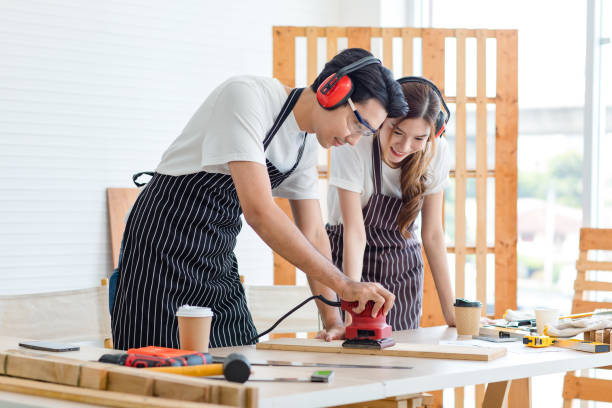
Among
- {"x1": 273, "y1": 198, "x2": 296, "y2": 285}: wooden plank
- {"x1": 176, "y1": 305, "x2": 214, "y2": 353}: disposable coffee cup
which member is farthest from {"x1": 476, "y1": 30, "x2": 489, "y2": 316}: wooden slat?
{"x1": 176, "y1": 305, "x2": 214, "y2": 353}: disposable coffee cup

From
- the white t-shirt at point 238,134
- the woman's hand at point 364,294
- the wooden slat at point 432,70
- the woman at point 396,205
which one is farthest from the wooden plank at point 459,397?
the woman's hand at point 364,294

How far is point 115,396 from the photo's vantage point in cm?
121

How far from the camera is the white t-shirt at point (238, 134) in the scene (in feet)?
5.96

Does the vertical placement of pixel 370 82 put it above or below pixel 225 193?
above

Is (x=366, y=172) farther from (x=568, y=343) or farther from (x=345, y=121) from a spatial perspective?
(x=568, y=343)

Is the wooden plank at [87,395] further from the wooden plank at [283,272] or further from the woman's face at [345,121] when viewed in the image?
the wooden plank at [283,272]

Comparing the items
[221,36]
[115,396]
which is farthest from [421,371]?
[221,36]

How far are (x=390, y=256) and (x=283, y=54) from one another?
6.56 ft

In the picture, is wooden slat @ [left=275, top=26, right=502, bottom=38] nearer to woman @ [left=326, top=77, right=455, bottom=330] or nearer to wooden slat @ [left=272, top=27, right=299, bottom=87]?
wooden slat @ [left=272, top=27, right=299, bottom=87]

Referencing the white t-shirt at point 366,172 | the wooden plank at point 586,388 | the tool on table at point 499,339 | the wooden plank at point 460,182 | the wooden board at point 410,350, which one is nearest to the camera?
the wooden board at point 410,350

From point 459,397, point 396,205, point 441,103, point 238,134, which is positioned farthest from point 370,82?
point 459,397

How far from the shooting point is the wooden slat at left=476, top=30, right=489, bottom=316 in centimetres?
435

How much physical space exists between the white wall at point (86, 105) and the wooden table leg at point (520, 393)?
3065 millimetres

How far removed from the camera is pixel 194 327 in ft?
5.45
